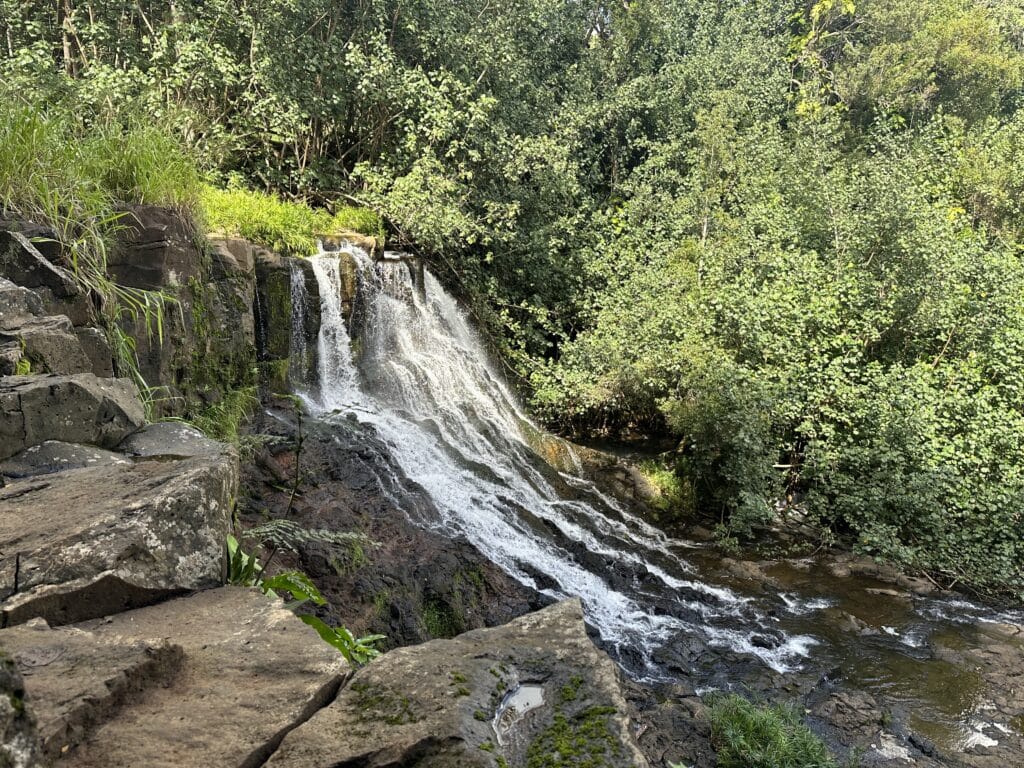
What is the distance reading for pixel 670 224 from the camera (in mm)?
14016

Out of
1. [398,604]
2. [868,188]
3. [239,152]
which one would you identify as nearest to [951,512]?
[868,188]

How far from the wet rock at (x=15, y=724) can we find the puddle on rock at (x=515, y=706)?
3.39ft

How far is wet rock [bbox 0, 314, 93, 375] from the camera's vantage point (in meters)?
3.71

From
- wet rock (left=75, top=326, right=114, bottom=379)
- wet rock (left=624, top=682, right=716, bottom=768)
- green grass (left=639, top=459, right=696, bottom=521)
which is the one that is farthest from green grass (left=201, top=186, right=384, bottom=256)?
wet rock (left=624, top=682, right=716, bottom=768)

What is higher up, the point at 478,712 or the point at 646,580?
the point at 478,712

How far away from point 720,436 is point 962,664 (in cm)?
389

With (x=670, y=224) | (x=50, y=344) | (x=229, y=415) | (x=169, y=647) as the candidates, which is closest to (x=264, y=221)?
(x=229, y=415)

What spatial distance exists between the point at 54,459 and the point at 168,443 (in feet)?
1.73

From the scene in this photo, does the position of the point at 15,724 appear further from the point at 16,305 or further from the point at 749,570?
the point at 749,570

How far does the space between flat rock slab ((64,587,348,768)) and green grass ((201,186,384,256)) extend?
7.27 metres

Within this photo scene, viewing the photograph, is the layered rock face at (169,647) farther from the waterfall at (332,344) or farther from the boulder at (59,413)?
the waterfall at (332,344)

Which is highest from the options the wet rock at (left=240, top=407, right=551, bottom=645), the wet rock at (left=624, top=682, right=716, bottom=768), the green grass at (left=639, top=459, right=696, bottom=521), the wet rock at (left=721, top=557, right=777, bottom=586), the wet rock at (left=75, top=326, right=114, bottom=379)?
the wet rock at (left=75, top=326, right=114, bottom=379)

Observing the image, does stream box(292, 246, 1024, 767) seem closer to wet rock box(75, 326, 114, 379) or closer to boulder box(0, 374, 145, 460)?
wet rock box(75, 326, 114, 379)

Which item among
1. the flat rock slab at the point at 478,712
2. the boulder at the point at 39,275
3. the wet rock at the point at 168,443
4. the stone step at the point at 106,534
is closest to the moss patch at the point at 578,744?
the flat rock slab at the point at 478,712
